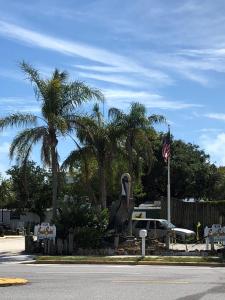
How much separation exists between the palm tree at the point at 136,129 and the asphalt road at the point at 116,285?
515 inches

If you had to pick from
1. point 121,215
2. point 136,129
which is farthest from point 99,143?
point 121,215

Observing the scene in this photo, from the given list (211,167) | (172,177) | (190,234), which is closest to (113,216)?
(190,234)

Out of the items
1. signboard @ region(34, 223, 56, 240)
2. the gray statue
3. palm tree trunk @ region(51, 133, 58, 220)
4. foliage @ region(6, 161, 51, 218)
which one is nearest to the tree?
foliage @ region(6, 161, 51, 218)

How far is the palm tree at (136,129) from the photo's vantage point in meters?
30.4

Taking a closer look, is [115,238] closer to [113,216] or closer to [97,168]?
[113,216]

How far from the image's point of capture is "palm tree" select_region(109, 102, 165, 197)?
30359mm

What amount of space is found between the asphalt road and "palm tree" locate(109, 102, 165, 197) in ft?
42.9

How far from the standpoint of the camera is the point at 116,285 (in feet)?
45.2

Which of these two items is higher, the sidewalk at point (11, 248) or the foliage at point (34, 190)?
the foliage at point (34, 190)

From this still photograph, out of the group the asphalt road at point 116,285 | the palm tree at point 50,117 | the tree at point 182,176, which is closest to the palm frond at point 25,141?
the palm tree at point 50,117

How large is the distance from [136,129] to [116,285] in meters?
→ 17.2

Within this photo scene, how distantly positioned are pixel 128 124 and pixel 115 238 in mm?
6387

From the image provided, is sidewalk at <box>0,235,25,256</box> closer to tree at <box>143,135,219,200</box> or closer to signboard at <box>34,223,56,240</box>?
signboard at <box>34,223,56,240</box>

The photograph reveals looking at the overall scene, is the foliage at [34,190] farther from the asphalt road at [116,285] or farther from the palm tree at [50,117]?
the asphalt road at [116,285]
